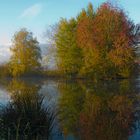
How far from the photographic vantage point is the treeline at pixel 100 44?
145 ft

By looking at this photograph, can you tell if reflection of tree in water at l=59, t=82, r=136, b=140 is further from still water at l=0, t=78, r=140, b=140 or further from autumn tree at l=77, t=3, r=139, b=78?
autumn tree at l=77, t=3, r=139, b=78

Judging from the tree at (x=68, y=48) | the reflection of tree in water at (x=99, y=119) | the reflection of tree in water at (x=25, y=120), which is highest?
the tree at (x=68, y=48)

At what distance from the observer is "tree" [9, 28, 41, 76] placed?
200 feet

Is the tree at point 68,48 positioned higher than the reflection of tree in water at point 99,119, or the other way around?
the tree at point 68,48

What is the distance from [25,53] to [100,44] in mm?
19465

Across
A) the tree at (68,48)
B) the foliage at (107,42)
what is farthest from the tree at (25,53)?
the foliage at (107,42)

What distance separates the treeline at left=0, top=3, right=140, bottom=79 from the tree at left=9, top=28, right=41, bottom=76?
1047 cm

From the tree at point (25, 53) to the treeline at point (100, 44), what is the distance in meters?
10.5

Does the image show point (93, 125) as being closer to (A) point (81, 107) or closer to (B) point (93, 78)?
(A) point (81, 107)

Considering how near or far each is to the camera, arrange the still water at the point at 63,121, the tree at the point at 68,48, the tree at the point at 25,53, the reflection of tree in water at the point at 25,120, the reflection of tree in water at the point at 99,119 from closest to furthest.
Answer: the reflection of tree in water at the point at 25,120 → the still water at the point at 63,121 → the reflection of tree in water at the point at 99,119 → the tree at the point at 68,48 → the tree at the point at 25,53

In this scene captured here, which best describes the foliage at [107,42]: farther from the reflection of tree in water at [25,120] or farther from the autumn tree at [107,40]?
the reflection of tree in water at [25,120]

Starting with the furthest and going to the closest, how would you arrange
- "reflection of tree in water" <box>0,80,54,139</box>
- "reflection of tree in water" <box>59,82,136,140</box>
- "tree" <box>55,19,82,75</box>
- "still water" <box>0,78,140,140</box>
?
→ "tree" <box>55,19,82,75</box>
"reflection of tree in water" <box>59,82,136,140</box>
"still water" <box>0,78,140,140</box>
"reflection of tree in water" <box>0,80,54,139</box>

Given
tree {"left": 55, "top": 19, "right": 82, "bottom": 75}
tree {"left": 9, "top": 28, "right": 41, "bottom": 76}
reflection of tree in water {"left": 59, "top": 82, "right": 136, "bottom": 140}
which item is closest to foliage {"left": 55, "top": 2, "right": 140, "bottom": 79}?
tree {"left": 55, "top": 19, "right": 82, "bottom": 75}

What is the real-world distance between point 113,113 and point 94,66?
29636 mm
